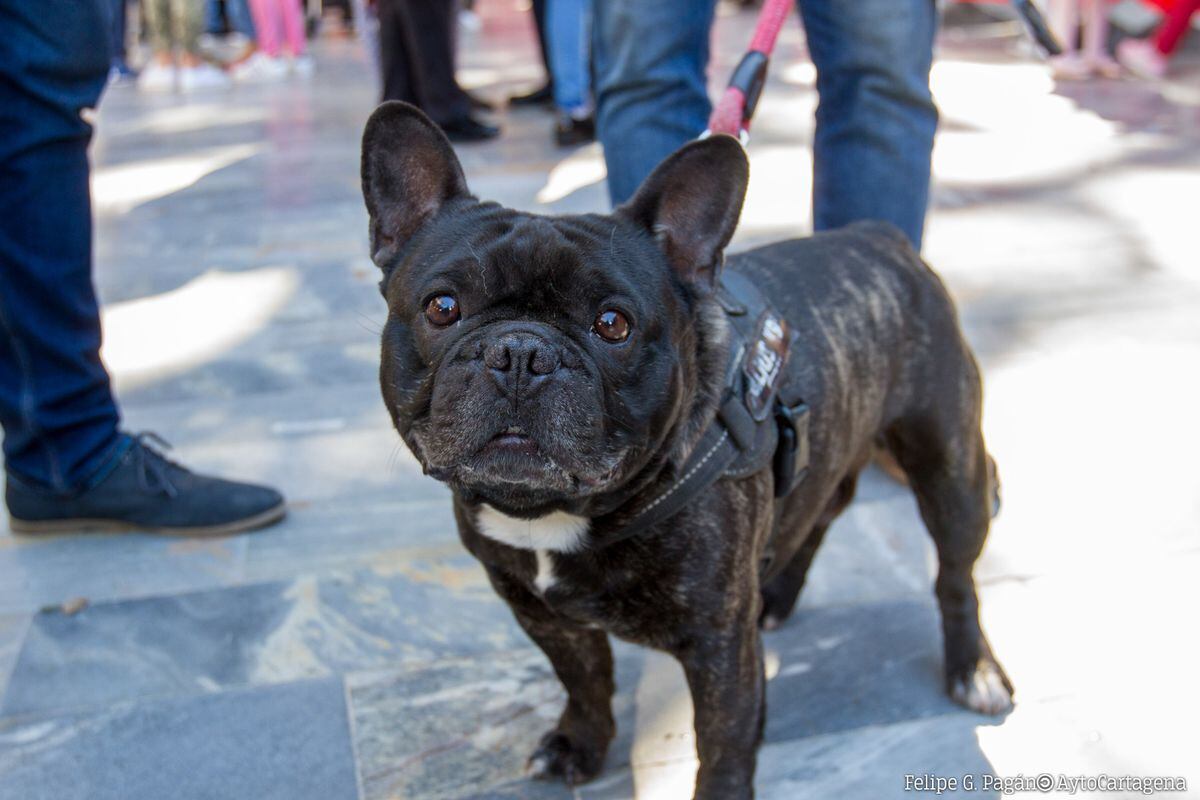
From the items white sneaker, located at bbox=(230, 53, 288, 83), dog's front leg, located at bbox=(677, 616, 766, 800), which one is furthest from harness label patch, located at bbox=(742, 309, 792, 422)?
white sneaker, located at bbox=(230, 53, 288, 83)

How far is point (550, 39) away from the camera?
8.00 m

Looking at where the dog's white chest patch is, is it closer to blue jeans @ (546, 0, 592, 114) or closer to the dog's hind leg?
the dog's hind leg

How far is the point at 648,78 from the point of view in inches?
122

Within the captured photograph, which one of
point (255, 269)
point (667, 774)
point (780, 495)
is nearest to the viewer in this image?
point (780, 495)

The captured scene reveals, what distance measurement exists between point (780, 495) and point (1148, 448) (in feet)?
5.81

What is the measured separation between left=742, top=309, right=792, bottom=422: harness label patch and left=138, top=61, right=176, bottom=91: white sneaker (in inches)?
361

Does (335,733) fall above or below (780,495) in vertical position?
below

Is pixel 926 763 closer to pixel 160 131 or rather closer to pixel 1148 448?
pixel 1148 448

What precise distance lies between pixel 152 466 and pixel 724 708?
A: 1923 mm

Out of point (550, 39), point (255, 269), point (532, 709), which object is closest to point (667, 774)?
point (532, 709)

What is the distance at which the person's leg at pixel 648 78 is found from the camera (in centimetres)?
306

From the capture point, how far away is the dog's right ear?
224cm

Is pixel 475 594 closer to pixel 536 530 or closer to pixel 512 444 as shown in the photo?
pixel 536 530

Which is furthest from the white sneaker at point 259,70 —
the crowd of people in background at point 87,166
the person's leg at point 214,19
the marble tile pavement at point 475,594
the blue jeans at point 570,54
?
the crowd of people in background at point 87,166
